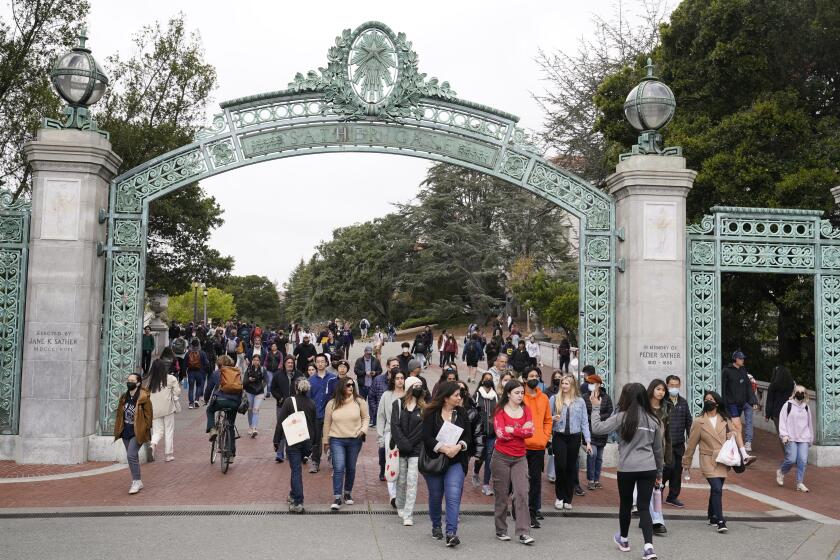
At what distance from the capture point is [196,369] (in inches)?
701

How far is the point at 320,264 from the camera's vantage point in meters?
61.7

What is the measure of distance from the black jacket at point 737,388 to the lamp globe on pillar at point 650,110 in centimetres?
369

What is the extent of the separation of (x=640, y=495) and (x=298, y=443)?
11.9ft

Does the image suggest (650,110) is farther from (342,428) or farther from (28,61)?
(28,61)

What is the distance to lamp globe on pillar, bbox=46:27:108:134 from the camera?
11.1 meters

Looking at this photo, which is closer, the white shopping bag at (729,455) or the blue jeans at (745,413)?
the white shopping bag at (729,455)

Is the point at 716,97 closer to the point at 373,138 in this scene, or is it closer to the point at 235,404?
the point at 373,138

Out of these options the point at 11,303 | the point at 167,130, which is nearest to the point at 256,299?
the point at 167,130

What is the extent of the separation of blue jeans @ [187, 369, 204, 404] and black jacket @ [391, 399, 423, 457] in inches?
446

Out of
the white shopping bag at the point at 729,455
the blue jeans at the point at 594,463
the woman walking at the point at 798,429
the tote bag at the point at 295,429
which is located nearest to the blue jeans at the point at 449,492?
the tote bag at the point at 295,429

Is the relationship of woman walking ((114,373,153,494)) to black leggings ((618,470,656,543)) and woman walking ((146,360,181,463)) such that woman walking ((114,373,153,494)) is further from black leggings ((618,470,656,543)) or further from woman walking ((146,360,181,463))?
black leggings ((618,470,656,543))

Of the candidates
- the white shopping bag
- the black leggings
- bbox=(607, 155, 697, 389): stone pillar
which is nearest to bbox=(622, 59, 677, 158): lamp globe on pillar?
bbox=(607, 155, 697, 389): stone pillar

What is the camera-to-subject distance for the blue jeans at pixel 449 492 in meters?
7.13

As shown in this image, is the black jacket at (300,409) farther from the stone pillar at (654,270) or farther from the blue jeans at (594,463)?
the stone pillar at (654,270)
